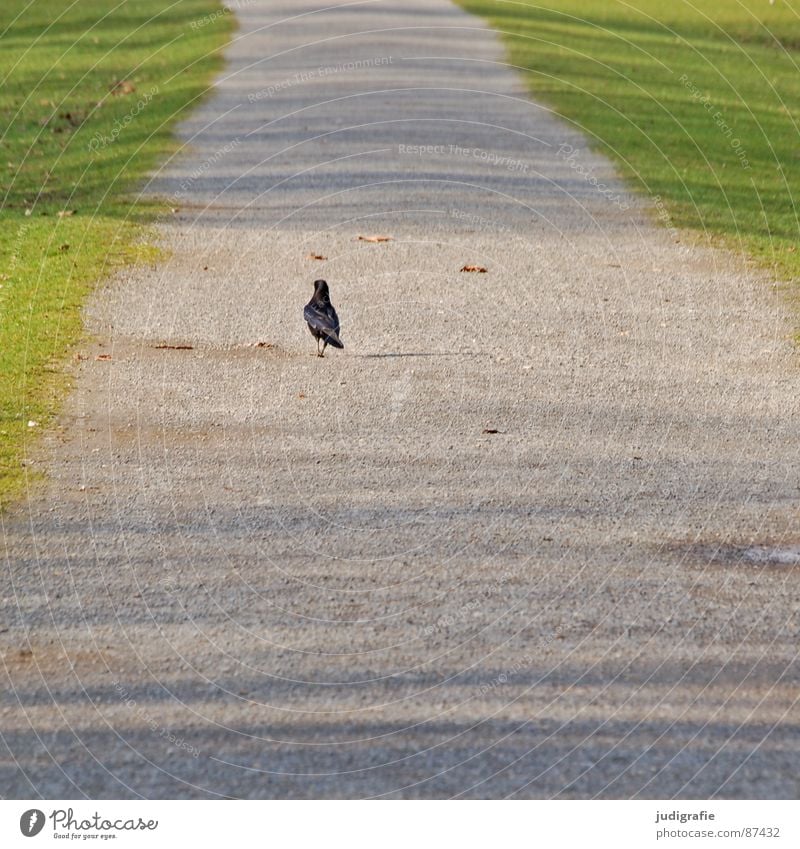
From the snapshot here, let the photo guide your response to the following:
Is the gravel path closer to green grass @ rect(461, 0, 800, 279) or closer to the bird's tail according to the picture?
the bird's tail

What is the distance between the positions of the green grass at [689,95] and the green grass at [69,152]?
4.94 meters

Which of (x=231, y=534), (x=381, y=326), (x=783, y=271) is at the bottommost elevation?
(x=783, y=271)

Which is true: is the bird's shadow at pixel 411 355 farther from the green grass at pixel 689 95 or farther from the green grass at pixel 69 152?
the green grass at pixel 689 95

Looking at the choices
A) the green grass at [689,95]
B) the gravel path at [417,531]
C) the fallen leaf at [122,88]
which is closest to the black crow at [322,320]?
the gravel path at [417,531]

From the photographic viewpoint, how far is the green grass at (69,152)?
28.8 ft

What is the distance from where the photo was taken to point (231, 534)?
6199 mm

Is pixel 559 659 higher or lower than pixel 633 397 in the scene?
higher

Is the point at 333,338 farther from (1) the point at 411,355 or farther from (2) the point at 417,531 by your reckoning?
(2) the point at 417,531

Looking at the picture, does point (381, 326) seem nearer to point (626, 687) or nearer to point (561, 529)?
point (561, 529)

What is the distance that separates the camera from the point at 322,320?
8664mm

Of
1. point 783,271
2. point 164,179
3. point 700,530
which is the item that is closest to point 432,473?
point 700,530

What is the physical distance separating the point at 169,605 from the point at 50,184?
9603 millimetres
